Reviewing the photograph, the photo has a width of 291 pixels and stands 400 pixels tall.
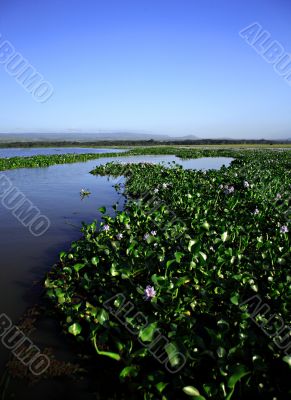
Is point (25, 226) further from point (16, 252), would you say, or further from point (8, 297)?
point (8, 297)

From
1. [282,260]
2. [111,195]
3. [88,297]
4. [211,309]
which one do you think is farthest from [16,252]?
[111,195]

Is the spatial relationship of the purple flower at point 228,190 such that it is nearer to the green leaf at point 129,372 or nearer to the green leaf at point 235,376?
the green leaf at point 129,372

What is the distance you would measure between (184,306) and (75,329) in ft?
3.30

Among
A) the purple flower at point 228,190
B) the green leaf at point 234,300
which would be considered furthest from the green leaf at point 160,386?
the purple flower at point 228,190

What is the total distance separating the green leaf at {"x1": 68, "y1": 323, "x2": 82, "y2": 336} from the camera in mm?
2783

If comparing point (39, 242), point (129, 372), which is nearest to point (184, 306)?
point (129, 372)

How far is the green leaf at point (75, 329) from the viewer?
9.13ft

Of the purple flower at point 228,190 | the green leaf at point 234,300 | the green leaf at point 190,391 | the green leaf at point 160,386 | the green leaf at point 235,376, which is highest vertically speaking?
the purple flower at point 228,190

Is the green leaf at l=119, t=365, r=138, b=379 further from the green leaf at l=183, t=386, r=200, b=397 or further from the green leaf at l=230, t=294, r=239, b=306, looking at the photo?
the green leaf at l=230, t=294, r=239, b=306

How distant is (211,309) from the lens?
3.11 meters

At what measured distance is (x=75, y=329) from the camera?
2.80 metres

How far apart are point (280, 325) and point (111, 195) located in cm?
857

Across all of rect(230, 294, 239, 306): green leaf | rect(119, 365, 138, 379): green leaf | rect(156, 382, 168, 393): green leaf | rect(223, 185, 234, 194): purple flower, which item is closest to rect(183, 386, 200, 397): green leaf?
rect(156, 382, 168, 393): green leaf

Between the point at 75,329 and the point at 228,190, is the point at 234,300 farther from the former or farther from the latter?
the point at 228,190
